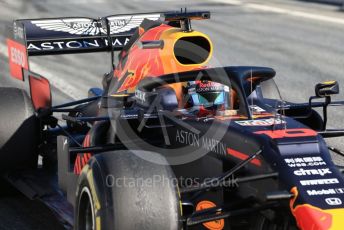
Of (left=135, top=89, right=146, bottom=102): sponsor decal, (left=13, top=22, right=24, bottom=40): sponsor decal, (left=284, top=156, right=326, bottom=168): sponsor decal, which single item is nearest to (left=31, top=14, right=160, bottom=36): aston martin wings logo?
(left=13, top=22, right=24, bottom=40): sponsor decal

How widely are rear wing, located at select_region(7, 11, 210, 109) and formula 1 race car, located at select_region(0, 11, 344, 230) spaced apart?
17mm

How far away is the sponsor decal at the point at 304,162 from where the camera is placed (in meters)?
4.97

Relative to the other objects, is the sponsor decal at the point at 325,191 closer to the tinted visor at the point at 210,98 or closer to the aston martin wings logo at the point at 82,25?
the tinted visor at the point at 210,98

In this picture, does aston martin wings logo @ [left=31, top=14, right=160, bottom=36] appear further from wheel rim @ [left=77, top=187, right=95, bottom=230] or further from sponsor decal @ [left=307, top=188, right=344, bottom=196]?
sponsor decal @ [left=307, top=188, right=344, bottom=196]

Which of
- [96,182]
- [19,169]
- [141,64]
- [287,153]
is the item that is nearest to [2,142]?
[19,169]

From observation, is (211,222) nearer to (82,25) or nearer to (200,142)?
(200,142)

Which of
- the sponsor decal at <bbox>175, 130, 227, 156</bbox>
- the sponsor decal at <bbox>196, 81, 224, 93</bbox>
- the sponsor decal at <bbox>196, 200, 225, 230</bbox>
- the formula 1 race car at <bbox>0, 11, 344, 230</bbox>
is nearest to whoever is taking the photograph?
the formula 1 race car at <bbox>0, 11, 344, 230</bbox>

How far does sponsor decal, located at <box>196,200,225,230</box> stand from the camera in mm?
5402

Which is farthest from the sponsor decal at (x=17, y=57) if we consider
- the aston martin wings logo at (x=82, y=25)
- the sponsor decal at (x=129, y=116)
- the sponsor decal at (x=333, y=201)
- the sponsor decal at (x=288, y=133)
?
the sponsor decal at (x=333, y=201)

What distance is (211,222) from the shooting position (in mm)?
5461

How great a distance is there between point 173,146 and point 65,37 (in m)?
2.72

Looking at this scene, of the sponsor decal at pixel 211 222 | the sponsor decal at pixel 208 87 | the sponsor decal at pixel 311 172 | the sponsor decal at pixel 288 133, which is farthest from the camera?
the sponsor decal at pixel 208 87

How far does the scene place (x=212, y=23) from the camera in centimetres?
1830

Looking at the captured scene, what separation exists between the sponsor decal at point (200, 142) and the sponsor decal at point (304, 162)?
2.02 ft
